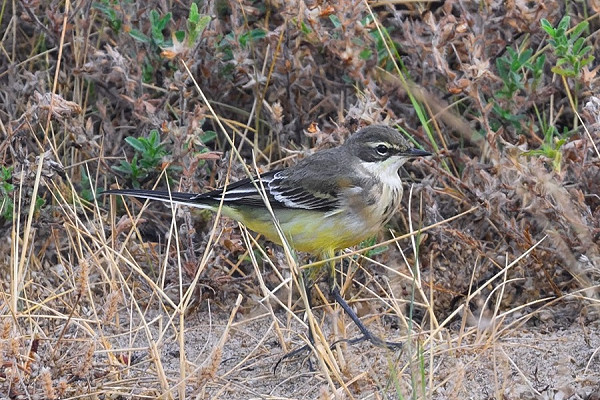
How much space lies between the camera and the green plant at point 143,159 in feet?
21.0

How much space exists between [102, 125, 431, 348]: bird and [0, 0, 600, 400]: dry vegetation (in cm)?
22

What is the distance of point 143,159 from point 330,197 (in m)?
1.37

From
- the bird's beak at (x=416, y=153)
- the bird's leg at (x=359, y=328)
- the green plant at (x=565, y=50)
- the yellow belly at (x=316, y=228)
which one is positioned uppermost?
the green plant at (x=565, y=50)

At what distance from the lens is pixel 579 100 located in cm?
672

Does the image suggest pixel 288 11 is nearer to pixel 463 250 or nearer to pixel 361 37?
pixel 361 37

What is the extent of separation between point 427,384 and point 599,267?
1.23 metres

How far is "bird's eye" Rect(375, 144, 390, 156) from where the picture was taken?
5.75m

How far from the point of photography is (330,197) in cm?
574

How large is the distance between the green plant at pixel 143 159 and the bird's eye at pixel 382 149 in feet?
4.69

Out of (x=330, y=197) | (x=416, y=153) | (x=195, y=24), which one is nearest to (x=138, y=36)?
(x=195, y=24)

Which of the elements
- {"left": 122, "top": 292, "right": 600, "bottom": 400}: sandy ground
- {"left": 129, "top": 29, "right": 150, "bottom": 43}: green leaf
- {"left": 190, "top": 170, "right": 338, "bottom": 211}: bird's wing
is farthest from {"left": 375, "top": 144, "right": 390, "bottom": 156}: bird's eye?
{"left": 129, "top": 29, "right": 150, "bottom": 43}: green leaf

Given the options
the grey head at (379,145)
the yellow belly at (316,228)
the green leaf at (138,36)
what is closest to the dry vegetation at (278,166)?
the green leaf at (138,36)

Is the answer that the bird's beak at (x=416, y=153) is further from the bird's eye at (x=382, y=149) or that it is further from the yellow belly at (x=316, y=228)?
the yellow belly at (x=316, y=228)

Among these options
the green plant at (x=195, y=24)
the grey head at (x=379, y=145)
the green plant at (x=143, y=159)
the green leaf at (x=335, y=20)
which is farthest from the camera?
the green leaf at (x=335, y=20)
